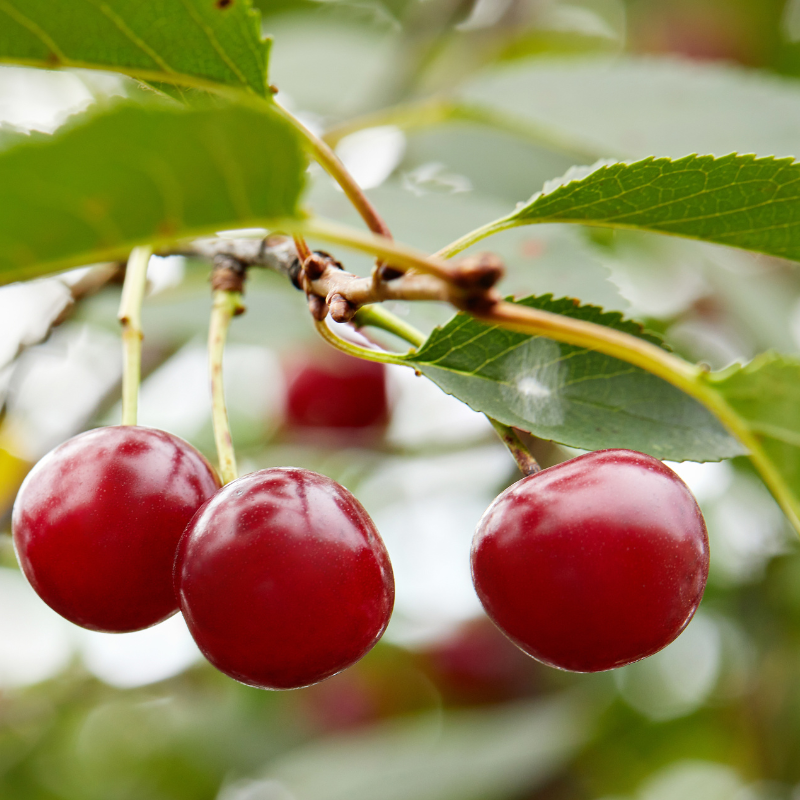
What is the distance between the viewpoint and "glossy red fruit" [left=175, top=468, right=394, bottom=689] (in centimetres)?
84

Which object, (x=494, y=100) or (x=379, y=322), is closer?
(x=379, y=322)

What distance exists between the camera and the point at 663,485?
87cm

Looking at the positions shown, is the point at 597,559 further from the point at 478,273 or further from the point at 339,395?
the point at 339,395

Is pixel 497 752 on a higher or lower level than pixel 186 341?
lower

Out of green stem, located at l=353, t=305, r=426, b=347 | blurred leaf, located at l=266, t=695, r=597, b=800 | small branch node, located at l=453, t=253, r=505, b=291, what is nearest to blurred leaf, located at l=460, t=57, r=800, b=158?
green stem, located at l=353, t=305, r=426, b=347

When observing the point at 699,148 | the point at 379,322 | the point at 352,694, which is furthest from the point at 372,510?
the point at 379,322

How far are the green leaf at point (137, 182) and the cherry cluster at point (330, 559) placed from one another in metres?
0.33

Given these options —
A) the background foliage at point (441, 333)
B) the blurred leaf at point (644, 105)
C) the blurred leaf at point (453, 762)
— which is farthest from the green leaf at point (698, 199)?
the blurred leaf at point (453, 762)

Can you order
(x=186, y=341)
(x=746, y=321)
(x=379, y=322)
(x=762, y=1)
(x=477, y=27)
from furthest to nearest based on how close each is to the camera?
(x=762, y=1) < (x=477, y=27) < (x=186, y=341) < (x=746, y=321) < (x=379, y=322)

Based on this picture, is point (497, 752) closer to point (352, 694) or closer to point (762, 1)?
point (352, 694)

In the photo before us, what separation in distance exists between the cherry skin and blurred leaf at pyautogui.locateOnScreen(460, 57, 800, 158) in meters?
0.94

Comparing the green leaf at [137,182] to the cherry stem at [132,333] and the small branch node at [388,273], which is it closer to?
the small branch node at [388,273]

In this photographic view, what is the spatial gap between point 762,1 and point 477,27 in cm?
118

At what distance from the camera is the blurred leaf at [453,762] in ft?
8.33
